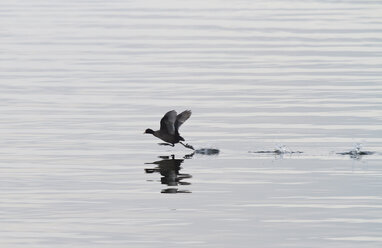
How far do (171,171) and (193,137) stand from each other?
10.5 feet

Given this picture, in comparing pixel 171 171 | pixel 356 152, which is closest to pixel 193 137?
pixel 171 171

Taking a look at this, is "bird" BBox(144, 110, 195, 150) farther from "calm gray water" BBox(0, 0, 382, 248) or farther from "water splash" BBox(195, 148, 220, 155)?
"calm gray water" BBox(0, 0, 382, 248)

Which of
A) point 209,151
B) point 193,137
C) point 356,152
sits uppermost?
point 193,137

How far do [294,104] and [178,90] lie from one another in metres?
3.38

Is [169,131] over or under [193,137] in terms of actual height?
under

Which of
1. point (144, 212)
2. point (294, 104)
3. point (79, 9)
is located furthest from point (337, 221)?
point (79, 9)

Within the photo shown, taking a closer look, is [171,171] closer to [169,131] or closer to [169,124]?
[169,131]

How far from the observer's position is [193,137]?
2364cm

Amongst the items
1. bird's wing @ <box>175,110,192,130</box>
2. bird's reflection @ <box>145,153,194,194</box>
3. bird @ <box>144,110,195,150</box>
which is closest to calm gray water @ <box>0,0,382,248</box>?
bird's reflection @ <box>145,153,194,194</box>

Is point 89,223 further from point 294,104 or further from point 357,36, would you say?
point 357,36

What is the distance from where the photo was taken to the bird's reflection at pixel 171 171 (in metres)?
19.2

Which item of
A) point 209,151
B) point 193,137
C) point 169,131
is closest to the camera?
point 209,151

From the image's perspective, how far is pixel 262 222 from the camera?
16.2 m

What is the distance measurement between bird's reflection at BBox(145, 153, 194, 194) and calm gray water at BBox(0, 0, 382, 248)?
0.14 ft
